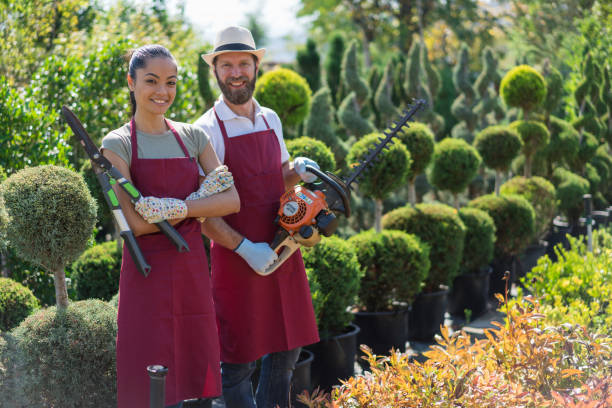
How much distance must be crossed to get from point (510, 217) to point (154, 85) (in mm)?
5277

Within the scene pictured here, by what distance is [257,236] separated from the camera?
9.69 ft

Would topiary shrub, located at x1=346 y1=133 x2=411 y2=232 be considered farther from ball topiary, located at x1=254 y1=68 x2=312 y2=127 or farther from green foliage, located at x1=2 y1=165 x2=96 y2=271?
green foliage, located at x1=2 y1=165 x2=96 y2=271

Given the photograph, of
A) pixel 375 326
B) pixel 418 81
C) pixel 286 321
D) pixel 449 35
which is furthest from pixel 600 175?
pixel 449 35

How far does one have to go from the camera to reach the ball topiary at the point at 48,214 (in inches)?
110

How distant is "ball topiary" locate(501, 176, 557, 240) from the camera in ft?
25.6

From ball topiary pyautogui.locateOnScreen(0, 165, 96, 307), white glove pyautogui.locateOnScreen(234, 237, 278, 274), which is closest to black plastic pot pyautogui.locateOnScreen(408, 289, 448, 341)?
white glove pyautogui.locateOnScreen(234, 237, 278, 274)

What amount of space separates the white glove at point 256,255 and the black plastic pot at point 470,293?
4.04m

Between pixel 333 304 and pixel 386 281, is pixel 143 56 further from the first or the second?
pixel 386 281

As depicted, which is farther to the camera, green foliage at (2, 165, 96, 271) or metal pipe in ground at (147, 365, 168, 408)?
green foliage at (2, 165, 96, 271)

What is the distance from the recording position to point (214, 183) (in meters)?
2.58

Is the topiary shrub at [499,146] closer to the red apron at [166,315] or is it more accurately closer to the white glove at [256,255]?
the white glove at [256,255]

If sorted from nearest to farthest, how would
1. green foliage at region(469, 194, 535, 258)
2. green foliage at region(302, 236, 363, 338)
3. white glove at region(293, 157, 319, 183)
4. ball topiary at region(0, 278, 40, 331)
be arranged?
1. white glove at region(293, 157, 319, 183)
2. ball topiary at region(0, 278, 40, 331)
3. green foliage at region(302, 236, 363, 338)
4. green foliage at region(469, 194, 535, 258)

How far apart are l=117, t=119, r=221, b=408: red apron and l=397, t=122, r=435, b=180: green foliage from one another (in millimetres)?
3391

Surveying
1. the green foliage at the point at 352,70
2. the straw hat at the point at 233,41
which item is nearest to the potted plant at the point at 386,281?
the straw hat at the point at 233,41
